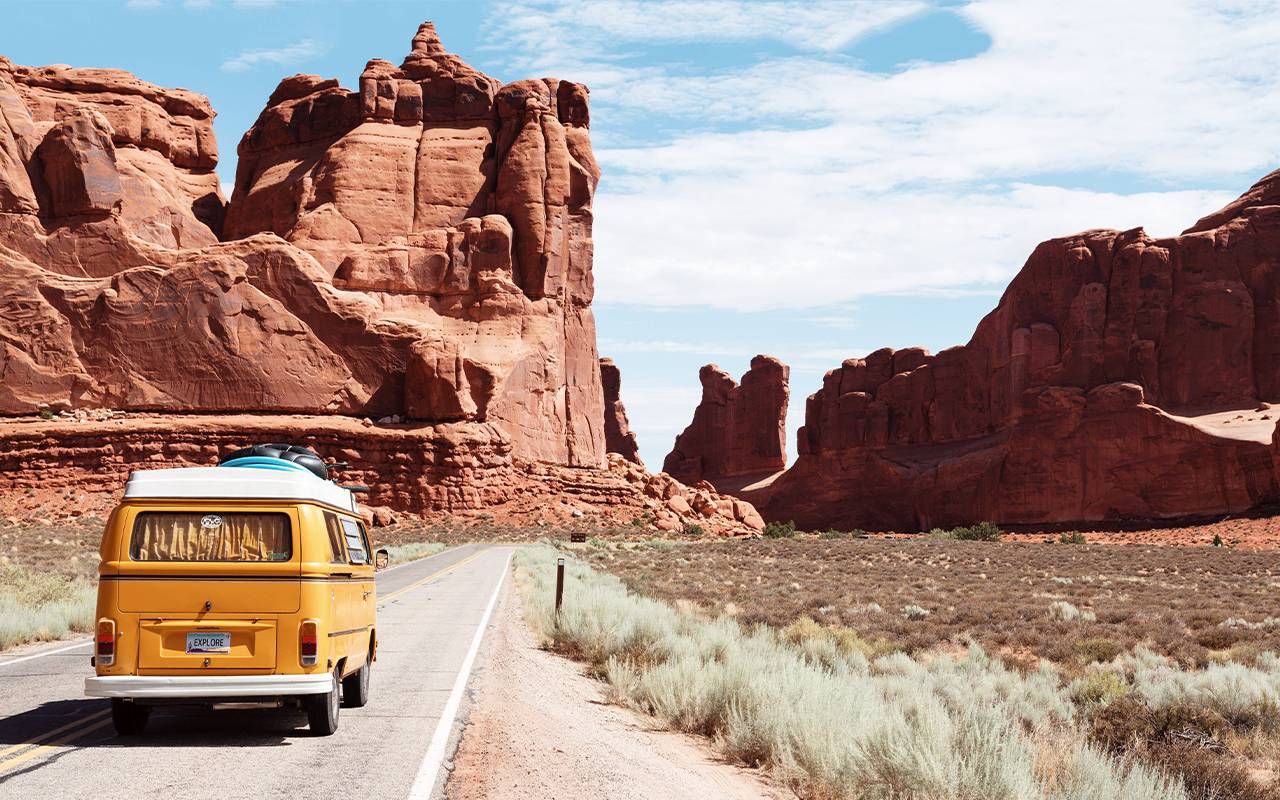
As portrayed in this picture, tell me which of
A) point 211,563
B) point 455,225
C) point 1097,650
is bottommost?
point 1097,650

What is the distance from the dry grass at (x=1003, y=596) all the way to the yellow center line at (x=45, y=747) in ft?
38.8

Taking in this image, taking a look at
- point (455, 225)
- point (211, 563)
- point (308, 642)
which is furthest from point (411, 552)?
point (455, 225)

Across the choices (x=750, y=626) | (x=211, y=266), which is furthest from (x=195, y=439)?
(x=750, y=626)

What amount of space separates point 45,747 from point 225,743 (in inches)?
50.7

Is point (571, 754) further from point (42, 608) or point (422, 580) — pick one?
point (422, 580)

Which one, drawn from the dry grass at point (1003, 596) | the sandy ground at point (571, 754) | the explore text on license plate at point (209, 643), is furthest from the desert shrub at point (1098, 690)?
the explore text on license plate at point (209, 643)

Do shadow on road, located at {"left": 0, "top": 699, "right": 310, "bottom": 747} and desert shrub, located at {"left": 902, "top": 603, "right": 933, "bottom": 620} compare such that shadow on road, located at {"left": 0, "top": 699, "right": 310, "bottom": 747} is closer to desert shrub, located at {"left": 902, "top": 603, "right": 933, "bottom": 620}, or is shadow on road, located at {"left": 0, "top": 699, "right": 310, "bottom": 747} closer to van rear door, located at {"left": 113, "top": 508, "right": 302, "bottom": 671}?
van rear door, located at {"left": 113, "top": 508, "right": 302, "bottom": 671}

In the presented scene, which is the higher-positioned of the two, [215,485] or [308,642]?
[215,485]

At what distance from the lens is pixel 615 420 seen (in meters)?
136

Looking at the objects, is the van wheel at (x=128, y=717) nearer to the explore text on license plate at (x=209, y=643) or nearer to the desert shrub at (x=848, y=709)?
the explore text on license plate at (x=209, y=643)

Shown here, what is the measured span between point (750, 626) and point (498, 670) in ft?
22.7

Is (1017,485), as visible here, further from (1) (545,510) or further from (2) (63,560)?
(2) (63,560)

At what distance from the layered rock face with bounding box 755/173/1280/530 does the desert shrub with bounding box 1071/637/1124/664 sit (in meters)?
72.2

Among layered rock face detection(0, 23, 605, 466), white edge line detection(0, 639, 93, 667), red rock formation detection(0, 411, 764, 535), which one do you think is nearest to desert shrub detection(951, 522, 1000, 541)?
red rock formation detection(0, 411, 764, 535)
